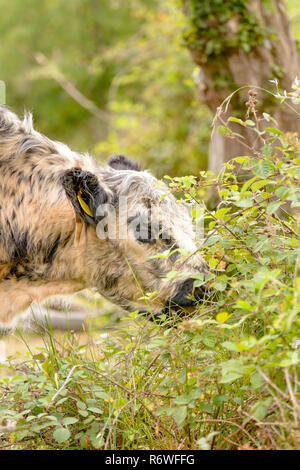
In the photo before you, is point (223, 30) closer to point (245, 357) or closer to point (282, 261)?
point (282, 261)

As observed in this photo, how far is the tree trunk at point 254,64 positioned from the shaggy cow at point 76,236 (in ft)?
7.46

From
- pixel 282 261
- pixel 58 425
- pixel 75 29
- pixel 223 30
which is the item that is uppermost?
pixel 75 29

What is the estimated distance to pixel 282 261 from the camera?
357cm

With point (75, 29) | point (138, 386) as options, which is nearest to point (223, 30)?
point (138, 386)

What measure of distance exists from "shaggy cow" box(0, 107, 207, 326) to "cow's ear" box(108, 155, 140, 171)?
17.5 inches

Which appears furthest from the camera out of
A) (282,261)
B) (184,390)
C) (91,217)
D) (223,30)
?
(223,30)

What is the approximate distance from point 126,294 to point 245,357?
2057 mm

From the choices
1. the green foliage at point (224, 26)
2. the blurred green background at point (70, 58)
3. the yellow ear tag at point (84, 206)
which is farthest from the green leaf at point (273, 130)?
the blurred green background at point (70, 58)

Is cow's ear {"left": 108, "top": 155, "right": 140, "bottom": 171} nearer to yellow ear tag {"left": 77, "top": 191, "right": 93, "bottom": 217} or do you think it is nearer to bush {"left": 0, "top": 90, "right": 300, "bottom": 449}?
yellow ear tag {"left": 77, "top": 191, "right": 93, "bottom": 217}

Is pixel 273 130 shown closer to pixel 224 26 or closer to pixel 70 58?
pixel 224 26

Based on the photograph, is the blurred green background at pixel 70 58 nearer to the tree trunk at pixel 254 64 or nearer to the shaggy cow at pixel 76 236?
the tree trunk at pixel 254 64

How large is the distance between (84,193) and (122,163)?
97 centimetres

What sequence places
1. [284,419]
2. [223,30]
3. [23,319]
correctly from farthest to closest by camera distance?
1. [223,30]
2. [23,319]
3. [284,419]

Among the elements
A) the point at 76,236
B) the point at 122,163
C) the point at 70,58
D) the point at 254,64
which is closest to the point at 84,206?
the point at 76,236
